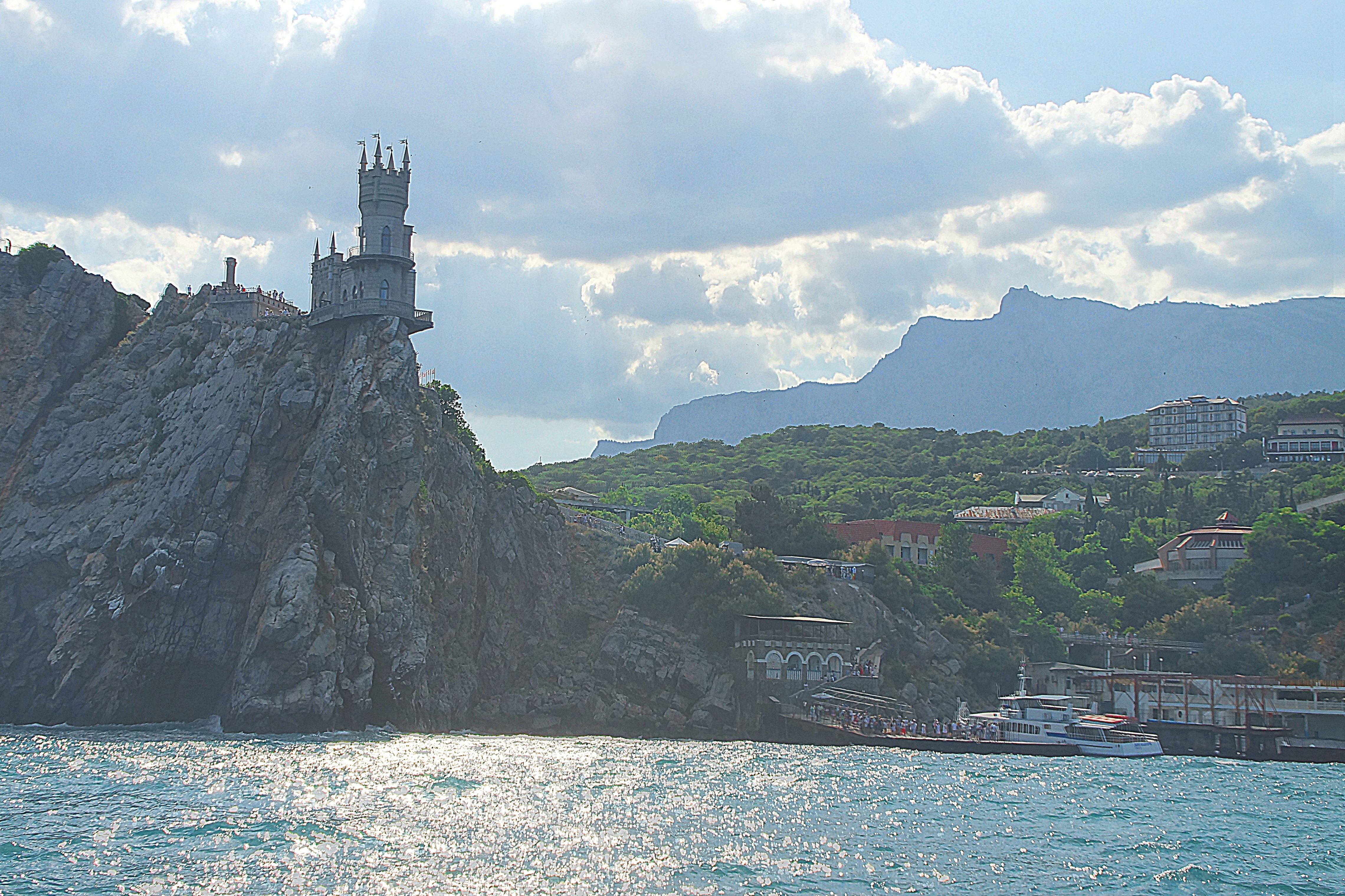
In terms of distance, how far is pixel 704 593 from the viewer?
314ft

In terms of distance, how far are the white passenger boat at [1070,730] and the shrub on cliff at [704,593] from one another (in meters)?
18.1

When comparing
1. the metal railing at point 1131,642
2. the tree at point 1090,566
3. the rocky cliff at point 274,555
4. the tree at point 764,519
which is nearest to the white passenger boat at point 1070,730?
the rocky cliff at point 274,555

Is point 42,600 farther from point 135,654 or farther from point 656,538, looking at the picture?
point 656,538

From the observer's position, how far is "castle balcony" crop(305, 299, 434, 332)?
89312 mm

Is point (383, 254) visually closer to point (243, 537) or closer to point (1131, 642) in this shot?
point (243, 537)

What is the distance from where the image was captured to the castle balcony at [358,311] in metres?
89.3

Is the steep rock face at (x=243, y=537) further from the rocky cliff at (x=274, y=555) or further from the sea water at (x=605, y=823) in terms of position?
the sea water at (x=605, y=823)

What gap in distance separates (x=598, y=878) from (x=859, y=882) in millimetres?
7755

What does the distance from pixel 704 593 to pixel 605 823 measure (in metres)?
51.5

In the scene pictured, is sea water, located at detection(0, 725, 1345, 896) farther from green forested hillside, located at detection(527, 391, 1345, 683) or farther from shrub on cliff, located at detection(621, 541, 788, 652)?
green forested hillside, located at detection(527, 391, 1345, 683)

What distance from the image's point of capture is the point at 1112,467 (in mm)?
187375

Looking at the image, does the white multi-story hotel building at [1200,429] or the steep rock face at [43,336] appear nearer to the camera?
the steep rock face at [43,336]

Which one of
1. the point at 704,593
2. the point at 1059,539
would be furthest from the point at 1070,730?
the point at 1059,539

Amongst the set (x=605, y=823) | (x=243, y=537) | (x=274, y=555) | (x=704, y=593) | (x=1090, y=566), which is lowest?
(x=605, y=823)
